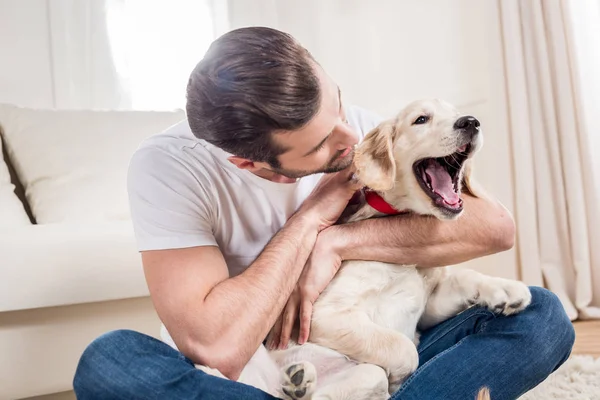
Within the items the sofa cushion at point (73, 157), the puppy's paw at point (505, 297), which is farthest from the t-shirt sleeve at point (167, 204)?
the sofa cushion at point (73, 157)

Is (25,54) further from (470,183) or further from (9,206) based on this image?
(470,183)

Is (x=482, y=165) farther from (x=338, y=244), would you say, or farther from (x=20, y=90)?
(x=20, y=90)

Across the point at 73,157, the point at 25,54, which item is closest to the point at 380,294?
the point at 73,157

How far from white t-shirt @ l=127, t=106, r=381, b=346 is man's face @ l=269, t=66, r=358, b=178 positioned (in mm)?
96

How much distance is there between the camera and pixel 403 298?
53.9 inches

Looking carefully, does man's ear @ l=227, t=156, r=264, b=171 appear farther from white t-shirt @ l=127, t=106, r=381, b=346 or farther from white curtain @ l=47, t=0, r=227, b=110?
white curtain @ l=47, t=0, r=227, b=110

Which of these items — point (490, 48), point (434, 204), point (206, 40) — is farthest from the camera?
point (206, 40)

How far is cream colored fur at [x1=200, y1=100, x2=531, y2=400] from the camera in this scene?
1.19 meters

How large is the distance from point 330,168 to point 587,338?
4.82ft

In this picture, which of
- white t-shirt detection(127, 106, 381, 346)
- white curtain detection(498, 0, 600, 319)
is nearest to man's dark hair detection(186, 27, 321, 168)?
white t-shirt detection(127, 106, 381, 346)

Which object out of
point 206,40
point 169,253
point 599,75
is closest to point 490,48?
point 599,75

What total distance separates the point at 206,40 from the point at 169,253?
9.88 ft

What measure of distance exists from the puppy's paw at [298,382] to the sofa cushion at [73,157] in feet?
4.51

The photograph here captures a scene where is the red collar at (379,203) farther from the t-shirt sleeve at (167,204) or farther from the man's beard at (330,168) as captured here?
the t-shirt sleeve at (167,204)
